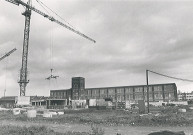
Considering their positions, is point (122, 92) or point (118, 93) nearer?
point (122, 92)

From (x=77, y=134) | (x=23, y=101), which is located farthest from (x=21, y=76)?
(x=77, y=134)

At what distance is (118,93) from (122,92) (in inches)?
87.2

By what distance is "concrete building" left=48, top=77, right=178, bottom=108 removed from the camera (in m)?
99.4

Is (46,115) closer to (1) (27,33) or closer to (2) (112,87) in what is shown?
(1) (27,33)

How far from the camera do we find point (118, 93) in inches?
4461

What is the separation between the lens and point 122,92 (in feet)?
369

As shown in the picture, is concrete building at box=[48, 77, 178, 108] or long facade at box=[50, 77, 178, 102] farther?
long facade at box=[50, 77, 178, 102]

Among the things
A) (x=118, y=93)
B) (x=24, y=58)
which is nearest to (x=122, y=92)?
(x=118, y=93)

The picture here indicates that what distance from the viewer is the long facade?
100312 mm

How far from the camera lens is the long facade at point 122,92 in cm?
10031

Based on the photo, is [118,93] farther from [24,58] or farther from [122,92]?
[24,58]

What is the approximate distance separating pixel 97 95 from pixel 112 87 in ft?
31.9

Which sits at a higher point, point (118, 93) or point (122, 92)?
point (122, 92)

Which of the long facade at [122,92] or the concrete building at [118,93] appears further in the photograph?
the long facade at [122,92]
